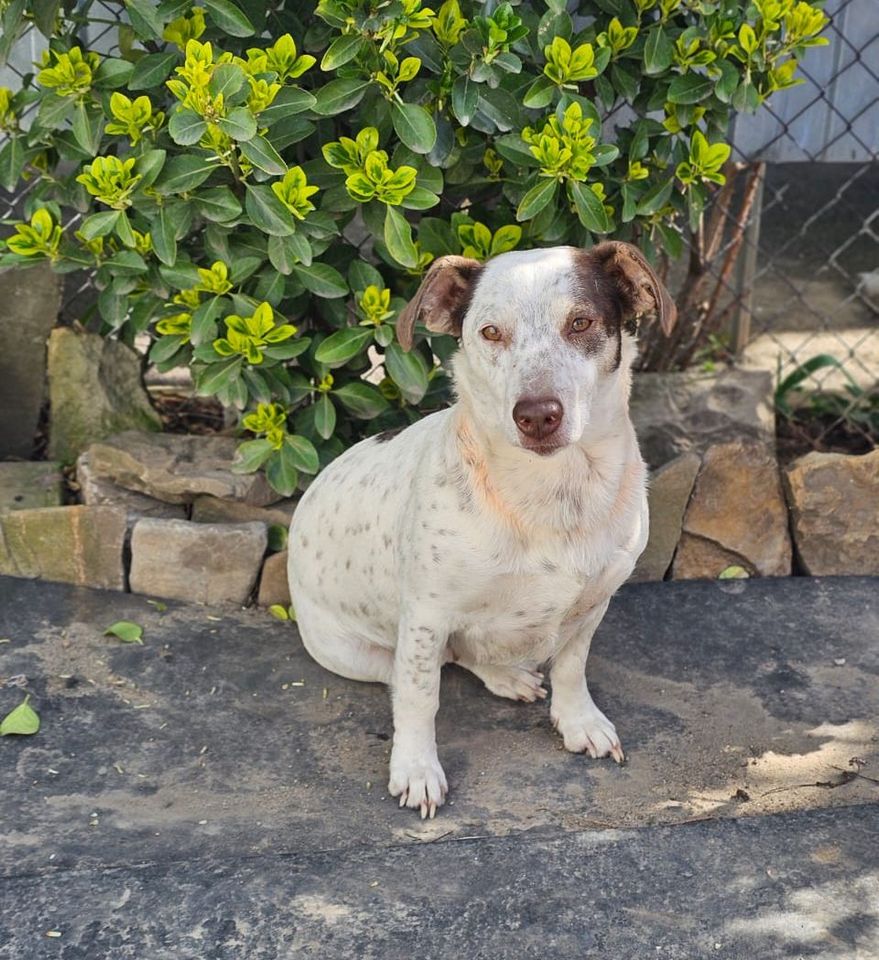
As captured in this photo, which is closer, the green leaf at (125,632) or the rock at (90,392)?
the green leaf at (125,632)

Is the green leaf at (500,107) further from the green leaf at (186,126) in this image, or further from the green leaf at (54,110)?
the green leaf at (54,110)

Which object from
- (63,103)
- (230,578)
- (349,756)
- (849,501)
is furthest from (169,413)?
(849,501)

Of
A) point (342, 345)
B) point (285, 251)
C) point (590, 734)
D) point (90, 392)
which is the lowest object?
point (590, 734)

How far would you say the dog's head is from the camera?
9.35 feet

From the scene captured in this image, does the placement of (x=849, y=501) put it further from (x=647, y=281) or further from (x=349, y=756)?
(x=349, y=756)

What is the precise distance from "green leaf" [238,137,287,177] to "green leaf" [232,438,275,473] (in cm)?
104

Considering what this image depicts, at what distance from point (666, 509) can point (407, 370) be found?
1.17m

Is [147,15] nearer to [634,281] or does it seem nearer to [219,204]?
[219,204]

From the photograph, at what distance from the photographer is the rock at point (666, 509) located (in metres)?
4.43

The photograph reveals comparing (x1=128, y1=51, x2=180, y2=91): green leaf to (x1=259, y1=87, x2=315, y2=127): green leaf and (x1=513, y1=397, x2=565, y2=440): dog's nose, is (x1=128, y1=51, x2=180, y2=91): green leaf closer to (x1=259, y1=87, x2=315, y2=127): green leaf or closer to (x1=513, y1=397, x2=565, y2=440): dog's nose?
(x1=259, y1=87, x2=315, y2=127): green leaf

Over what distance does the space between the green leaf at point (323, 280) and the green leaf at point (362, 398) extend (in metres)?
0.40

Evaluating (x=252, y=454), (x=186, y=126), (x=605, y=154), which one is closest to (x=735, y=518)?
(x=605, y=154)

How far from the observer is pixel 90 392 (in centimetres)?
460

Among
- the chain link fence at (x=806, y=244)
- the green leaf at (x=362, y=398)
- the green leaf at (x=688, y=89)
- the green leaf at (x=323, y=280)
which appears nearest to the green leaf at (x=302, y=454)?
the green leaf at (x=362, y=398)
